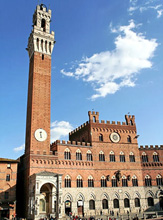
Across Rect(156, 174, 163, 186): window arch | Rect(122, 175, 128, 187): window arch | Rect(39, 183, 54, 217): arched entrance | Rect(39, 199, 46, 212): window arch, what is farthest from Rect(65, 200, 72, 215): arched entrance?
Rect(156, 174, 163, 186): window arch

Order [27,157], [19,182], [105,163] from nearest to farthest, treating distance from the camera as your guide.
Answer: [27,157]
[19,182]
[105,163]

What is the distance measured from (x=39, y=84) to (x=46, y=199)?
804 inches

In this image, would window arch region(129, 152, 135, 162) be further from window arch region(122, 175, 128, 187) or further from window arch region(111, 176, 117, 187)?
window arch region(111, 176, 117, 187)

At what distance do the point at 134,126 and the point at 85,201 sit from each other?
63.8 ft

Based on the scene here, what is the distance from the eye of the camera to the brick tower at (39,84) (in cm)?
3878

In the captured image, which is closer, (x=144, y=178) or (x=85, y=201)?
(x=85, y=201)

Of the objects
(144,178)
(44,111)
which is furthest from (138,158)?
(44,111)

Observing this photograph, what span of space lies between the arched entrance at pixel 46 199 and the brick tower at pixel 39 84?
5.80 m

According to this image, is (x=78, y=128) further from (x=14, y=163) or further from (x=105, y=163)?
(x=14, y=163)

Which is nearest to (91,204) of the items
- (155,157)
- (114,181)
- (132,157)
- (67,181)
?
(67,181)

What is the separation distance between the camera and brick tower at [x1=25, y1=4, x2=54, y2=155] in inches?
1527

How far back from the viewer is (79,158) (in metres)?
41.8

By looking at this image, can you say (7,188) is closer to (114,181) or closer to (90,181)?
(90,181)

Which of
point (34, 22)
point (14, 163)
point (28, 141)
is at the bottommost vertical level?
point (14, 163)
